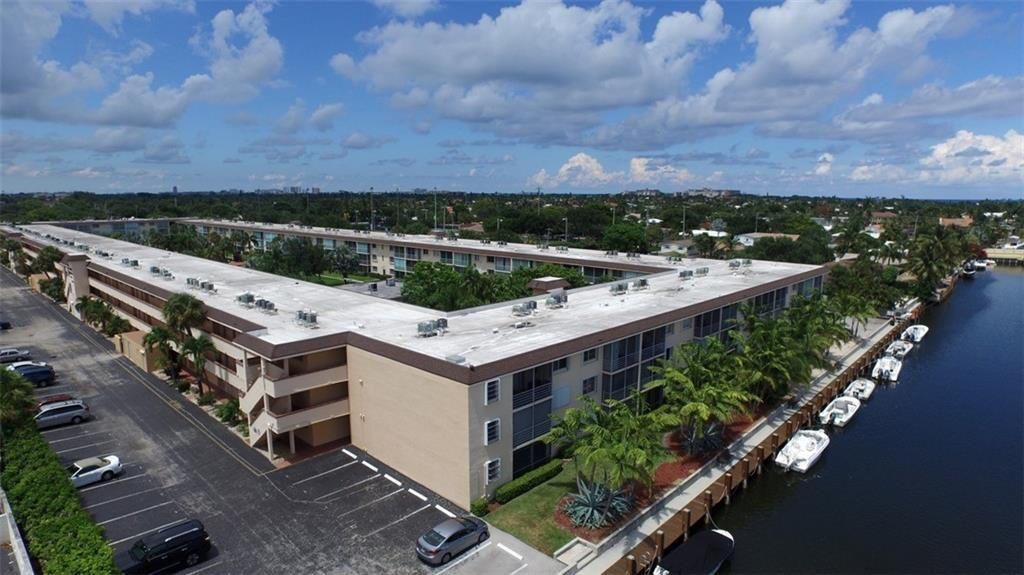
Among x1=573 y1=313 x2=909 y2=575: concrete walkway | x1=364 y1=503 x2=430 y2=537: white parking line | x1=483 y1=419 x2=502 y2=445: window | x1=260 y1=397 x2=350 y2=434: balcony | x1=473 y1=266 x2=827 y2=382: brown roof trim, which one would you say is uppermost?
x1=473 y1=266 x2=827 y2=382: brown roof trim

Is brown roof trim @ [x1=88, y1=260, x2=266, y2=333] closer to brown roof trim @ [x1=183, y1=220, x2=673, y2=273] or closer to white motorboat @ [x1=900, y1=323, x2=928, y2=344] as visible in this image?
brown roof trim @ [x1=183, y1=220, x2=673, y2=273]

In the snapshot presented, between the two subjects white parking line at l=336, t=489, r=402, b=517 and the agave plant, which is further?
white parking line at l=336, t=489, r=402, b=517

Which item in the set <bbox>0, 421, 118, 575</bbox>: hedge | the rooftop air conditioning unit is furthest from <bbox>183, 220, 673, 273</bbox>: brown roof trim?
<bbox>0, 421, 118, 575</bbox>: hedge

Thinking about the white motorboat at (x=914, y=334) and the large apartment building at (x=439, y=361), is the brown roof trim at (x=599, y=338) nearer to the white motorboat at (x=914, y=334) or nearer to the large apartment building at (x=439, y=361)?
the large apartment building at (x=439, y=361)

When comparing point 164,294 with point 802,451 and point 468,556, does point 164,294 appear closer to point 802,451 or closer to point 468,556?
point 468,556

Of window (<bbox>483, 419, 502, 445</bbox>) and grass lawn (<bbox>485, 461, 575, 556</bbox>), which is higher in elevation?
window (<bbox>483, 419, 502, 445</bbox>)

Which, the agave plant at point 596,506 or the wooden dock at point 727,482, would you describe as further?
the agave plant at point 596,506

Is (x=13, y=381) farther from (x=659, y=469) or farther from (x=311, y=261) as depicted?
(x=311, y=261)

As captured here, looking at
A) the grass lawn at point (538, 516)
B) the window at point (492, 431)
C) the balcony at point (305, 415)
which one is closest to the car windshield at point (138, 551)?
the balcony at point (305, 415)
